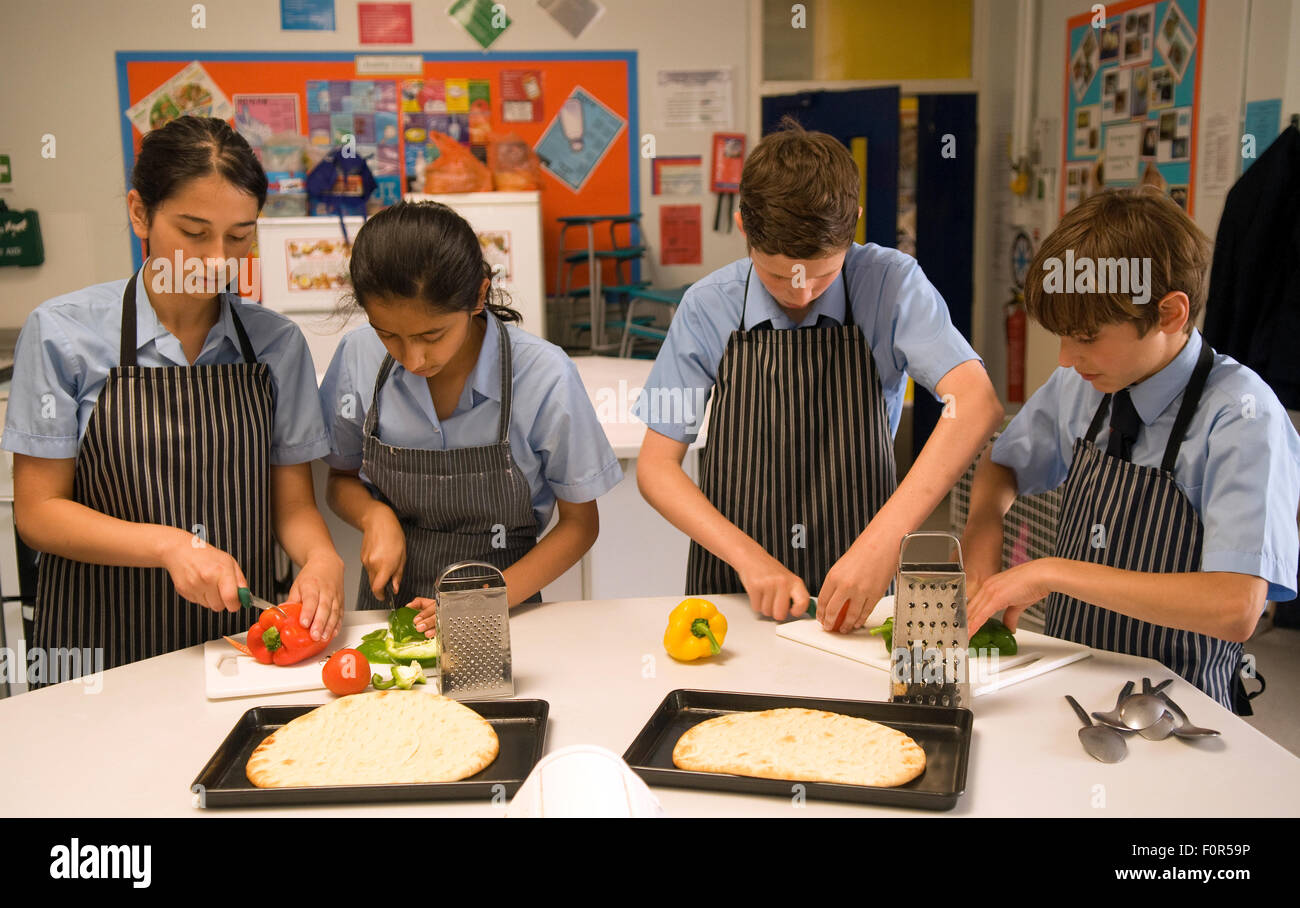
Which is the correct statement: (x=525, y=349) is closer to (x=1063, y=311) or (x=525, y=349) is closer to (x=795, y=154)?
(x=795, y=154)

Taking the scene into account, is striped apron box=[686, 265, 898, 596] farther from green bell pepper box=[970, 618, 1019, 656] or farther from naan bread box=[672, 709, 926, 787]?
naan bread box=[672, 709, 926, 787]

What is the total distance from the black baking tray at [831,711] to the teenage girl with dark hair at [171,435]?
0.56m

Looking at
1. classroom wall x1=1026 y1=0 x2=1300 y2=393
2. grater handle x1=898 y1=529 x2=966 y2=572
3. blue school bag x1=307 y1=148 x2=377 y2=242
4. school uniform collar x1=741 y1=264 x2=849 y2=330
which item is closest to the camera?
grater handle x1=898 y1=529 x2=966 y2=572

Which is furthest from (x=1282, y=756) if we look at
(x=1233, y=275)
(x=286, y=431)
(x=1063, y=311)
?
(x=1233, y=275)

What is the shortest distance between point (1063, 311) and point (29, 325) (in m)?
1.49

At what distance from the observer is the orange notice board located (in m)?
5.23

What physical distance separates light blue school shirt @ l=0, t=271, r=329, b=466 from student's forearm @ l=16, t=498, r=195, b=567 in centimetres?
9

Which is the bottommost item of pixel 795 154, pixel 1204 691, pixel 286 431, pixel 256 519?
pixel 1204 691

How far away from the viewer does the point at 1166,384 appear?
1.58m

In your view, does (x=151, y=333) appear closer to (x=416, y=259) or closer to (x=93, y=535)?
(x=93, y=535)

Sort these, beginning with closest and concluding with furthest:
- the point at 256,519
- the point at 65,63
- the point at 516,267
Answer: the point at 256,519
the point at 516,267
the point at 65,63

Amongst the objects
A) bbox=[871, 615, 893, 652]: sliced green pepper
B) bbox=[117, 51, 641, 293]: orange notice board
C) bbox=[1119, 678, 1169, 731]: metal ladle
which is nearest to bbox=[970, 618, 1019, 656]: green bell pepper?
bbox=[871, 615, 893, 652]: sliced green pepper

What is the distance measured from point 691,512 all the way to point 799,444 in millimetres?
286

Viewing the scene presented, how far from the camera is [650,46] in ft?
17.9
